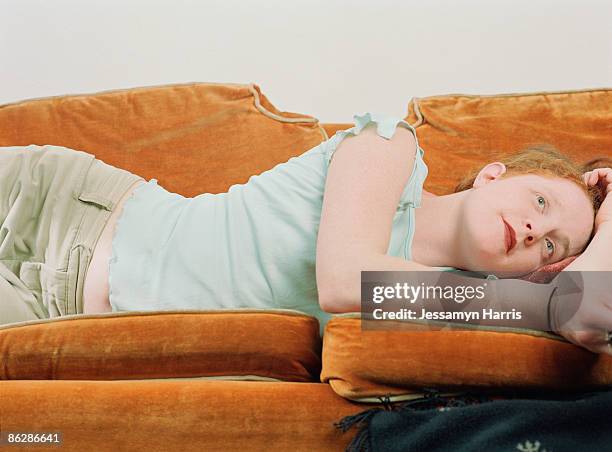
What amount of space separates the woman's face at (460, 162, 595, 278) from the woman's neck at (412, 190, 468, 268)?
0.04 meters

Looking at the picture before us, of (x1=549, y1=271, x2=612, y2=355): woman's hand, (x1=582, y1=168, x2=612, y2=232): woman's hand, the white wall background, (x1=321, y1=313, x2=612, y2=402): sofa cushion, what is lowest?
(x1=321, y1=313, x2=612, y2=402): sofa cushion

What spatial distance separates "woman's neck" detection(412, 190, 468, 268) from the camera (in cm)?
130

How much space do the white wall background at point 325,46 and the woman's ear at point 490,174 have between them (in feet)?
2.89

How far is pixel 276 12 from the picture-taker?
2236 millimetres

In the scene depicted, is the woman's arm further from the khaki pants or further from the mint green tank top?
the khaki pants

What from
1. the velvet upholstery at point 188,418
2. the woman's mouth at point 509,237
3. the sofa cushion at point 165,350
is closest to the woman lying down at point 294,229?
the woman's mouth at point 509,237

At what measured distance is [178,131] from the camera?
1781 millimetres

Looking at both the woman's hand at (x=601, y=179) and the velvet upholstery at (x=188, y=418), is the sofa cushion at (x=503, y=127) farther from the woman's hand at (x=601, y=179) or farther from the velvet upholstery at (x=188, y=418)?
the velvet upholstery at (x=188, y=418)

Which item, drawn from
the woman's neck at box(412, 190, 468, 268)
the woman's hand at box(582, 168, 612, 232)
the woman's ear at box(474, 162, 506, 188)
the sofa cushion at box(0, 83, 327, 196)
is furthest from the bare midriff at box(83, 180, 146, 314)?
the woman's hand at box(582, 168, 612, 232)

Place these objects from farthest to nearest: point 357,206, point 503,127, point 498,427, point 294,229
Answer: point 503,127
point 294,229
point 357,206
point 498,427

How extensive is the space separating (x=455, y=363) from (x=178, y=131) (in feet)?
3.50

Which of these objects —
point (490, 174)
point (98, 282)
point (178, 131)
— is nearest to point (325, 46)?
point (178, 131)

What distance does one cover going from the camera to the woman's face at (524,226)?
47.5 inches

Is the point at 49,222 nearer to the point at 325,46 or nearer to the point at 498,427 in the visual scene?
the point at 498,427
